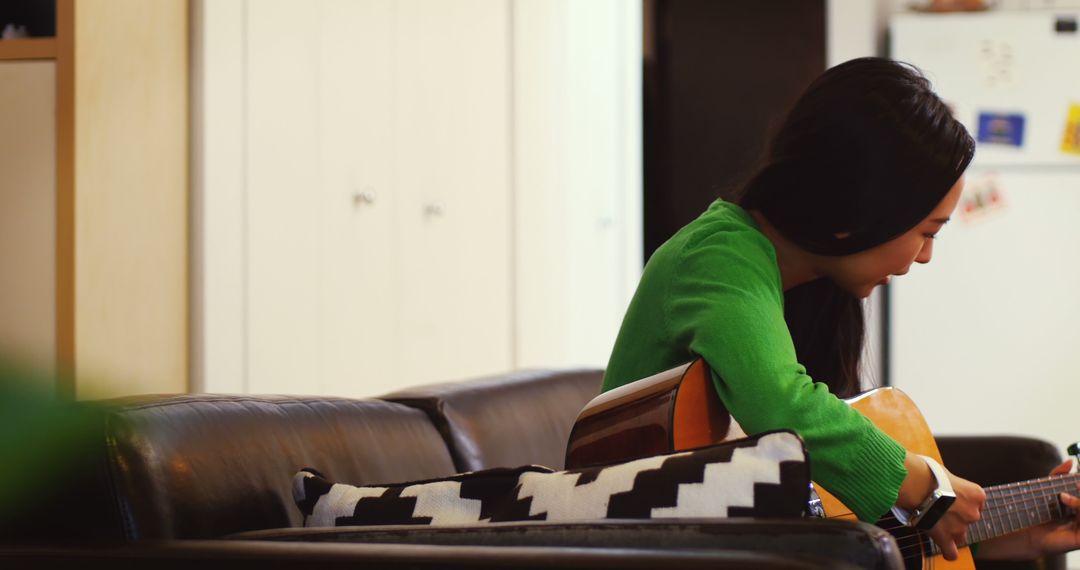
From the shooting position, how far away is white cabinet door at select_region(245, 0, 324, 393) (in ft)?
8.39

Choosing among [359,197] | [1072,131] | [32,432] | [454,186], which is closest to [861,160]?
[32,432]

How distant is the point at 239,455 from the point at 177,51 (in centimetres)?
155

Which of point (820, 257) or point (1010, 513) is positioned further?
point (1010, 513)

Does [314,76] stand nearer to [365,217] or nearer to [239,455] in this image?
[365,217]

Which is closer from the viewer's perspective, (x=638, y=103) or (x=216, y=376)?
(x=216, y=376)

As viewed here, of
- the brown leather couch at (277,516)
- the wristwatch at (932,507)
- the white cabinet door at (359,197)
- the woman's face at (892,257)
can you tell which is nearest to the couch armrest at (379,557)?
the brown leather couch at (277,516)

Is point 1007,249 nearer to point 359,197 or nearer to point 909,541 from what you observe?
point 359,197

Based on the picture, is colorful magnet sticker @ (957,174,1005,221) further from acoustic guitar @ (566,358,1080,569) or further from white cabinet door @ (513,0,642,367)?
acoustic guitar @ (566,358,1080,569)

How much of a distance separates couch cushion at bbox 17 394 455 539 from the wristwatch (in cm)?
52

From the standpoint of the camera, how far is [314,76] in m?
2.71

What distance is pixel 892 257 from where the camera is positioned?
4.00ft

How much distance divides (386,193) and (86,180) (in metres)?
0.89

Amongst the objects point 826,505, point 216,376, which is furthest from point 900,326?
point 826,505

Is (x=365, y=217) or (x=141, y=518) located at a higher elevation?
(x=365, y=217)
